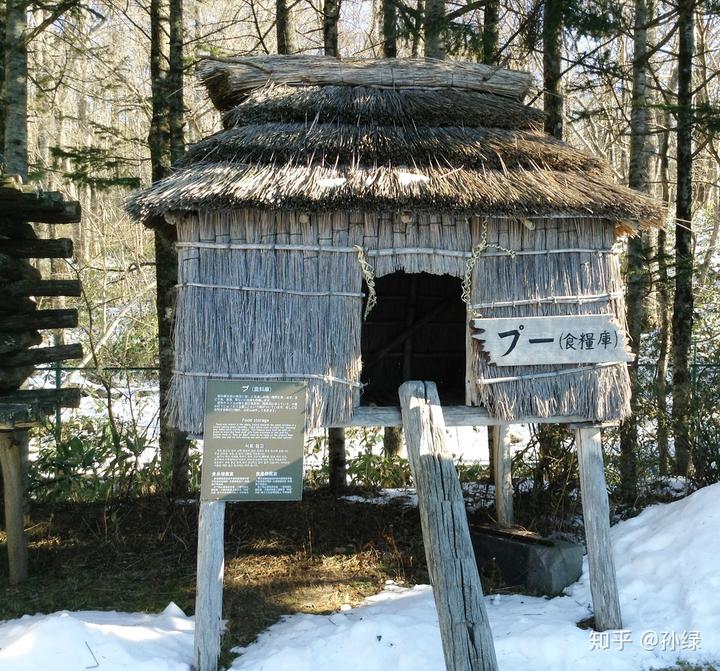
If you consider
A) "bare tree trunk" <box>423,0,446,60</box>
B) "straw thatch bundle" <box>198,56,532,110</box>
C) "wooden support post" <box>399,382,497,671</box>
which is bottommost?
"wooden support post" <box>399,382,497,671</box>

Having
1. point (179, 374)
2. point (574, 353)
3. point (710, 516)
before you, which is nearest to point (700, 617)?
point (710, 516)

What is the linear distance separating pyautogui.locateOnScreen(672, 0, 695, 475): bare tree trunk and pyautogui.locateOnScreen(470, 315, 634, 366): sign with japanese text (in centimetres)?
324

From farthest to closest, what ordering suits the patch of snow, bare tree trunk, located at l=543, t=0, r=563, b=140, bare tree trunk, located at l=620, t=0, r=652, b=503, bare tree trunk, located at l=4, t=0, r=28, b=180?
bare tree trunk, located at l=620, t=0, r=652, b=503 < bare tree trunk, located at l=543, t=0, r=563, b=140 < bare tree trunk, located at l=4, t=0, r=28, b=180 < the patch of snow

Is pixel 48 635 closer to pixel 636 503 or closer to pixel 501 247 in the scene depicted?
pixel 501 247

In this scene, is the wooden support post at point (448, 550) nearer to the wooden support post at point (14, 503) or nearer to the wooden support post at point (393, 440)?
the wooden support post at point (14, 503)

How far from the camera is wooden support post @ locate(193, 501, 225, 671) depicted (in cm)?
474

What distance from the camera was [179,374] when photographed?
489cm

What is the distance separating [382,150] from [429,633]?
3645 mm

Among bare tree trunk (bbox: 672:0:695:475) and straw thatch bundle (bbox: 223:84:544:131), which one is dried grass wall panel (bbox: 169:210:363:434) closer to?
straw thatch bundle (bbox: 223:84:544:131)

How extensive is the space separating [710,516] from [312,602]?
3.56 m

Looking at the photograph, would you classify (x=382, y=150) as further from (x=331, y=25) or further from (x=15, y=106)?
(x=331, y=25)

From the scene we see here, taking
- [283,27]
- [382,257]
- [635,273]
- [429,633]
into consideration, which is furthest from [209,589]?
[283,27]

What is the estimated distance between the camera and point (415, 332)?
24.9 feet

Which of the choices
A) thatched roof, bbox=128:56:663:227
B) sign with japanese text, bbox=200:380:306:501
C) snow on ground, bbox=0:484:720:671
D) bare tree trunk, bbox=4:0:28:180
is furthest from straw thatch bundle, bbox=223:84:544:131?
snow on ground, bbox=0:484:720:671
